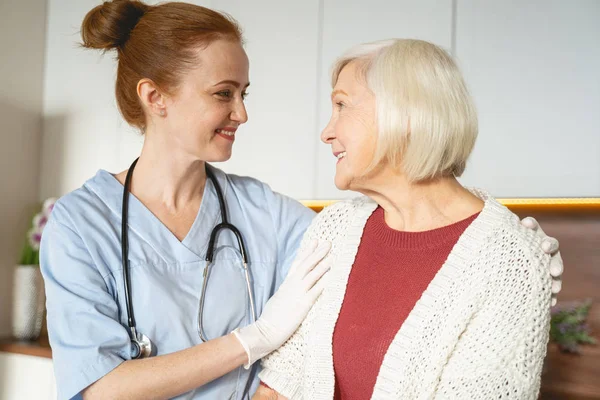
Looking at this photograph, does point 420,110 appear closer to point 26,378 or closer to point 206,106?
point 206,106

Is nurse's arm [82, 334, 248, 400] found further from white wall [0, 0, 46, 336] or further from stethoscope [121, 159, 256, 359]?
white wall [0, 0, 46, 336]

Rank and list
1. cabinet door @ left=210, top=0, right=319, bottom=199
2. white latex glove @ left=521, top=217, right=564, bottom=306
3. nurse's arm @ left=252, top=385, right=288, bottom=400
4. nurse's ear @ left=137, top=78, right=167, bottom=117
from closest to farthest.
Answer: white latex glove @ left=521, top=217, right=564, bottom=306 → nurse's arm @ left=252, top=385, right=288, bottom=400 → nurse's ear @ left=137, top=78, right=167, bottom=117 → cabinet door @ left=210, top=0, right=319, bottom=199

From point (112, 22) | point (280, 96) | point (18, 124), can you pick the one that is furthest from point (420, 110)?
point (18, 124)

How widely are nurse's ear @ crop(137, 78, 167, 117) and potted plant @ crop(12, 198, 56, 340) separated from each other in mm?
1372

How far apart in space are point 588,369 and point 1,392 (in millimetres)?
2242

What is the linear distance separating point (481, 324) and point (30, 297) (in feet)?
7.12

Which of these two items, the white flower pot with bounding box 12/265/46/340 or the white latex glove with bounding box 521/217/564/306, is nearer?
the white latex glove with bounding box 521/217/564/306

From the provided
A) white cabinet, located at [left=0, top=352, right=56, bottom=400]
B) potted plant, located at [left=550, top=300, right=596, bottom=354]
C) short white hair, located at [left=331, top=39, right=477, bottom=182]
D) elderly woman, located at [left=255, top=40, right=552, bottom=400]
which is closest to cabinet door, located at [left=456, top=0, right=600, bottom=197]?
potted plant, located at [left=550, top=300, right=596, bottom=354]

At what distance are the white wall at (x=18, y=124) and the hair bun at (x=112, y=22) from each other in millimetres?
1550

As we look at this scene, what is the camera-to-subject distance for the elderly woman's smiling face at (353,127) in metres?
1.17

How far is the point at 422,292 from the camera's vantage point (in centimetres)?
113

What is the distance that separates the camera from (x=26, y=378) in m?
2.50

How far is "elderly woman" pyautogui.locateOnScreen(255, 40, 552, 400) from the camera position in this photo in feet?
3.39

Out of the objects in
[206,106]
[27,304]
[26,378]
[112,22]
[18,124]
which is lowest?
[26,378]
